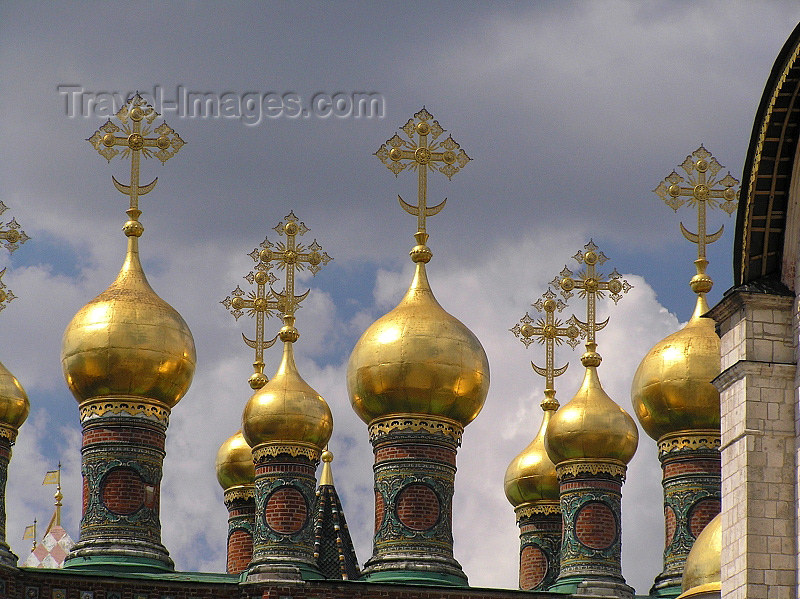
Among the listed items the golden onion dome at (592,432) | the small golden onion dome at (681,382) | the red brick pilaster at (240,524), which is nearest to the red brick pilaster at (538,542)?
the golden onion dome at (592,432)

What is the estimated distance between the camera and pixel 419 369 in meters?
31.3

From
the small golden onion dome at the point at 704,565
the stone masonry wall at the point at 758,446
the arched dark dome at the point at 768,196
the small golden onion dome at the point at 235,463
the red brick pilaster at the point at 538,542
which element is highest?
the small golden onion dome at the point at 235,463

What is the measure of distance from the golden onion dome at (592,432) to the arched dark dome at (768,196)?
558 inches

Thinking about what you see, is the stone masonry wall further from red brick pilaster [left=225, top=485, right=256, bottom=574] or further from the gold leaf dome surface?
red brick pilaster [left=225, top=485, right=256, bottom=574]

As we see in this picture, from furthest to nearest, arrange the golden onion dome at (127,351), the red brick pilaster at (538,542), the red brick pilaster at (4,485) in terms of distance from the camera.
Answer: the red brick pilaster at (538,542) → the golden onion dome at (127,351) → the red brick pilaster at (4,485)

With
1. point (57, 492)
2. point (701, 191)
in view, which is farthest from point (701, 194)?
point (57, 492)

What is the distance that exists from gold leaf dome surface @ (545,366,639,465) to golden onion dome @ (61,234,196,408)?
16.9ft

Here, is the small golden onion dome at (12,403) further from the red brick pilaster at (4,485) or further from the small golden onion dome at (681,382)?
the small golden onion dome at (681,382)

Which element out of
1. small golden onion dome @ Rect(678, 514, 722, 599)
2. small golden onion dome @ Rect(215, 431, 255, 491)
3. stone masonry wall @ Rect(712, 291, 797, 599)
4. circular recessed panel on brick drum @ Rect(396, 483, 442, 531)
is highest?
small golden onion dome @ Rect(215, 431, 255, 491)

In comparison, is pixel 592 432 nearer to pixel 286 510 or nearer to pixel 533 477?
pixel 533 477

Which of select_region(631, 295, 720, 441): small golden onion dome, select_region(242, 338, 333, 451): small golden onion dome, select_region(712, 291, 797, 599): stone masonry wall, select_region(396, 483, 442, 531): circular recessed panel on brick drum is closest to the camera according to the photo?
select_region(712, 291, 797, 599): stone masonry wall

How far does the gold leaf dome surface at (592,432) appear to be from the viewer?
108 ft

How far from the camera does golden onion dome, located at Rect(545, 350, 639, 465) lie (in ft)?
108

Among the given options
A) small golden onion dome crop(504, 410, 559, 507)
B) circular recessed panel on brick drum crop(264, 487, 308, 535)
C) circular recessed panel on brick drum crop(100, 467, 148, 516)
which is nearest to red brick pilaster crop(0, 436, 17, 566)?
circular recessed panel on brick drum crop(100, 467, 148, 516)
